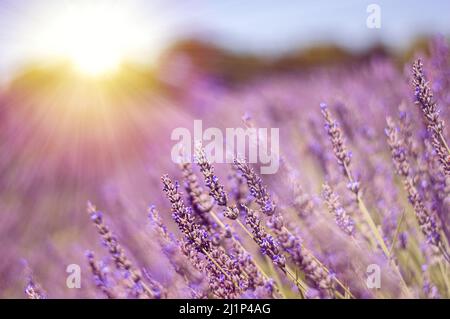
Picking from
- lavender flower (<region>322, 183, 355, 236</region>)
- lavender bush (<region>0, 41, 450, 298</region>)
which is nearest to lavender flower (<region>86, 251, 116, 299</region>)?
lavender bush (<region>0, 41, 450, 298</region>)

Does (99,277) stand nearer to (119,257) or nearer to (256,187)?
(119,257)

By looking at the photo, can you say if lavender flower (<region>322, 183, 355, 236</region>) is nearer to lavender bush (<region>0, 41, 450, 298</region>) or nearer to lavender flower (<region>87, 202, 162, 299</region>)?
lavender bush (<region>0, 41, 450, 298</region>)

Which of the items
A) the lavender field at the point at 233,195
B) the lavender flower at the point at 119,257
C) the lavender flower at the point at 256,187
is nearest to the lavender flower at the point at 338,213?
the lavender field at the point at 233,195

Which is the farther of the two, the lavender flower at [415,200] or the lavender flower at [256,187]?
the lavender flower at [415,200]

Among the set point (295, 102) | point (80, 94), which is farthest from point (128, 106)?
point (295, 102)

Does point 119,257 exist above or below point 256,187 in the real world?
below

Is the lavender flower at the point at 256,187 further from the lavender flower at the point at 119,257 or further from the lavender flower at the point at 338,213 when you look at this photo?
the lavender flower at the point at 119,257

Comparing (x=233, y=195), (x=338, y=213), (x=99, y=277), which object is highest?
(x=233, y=195)

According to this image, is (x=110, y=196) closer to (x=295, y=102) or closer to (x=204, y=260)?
(x=204, y=260)

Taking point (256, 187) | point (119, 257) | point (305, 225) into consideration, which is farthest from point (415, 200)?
point (119, 257)
